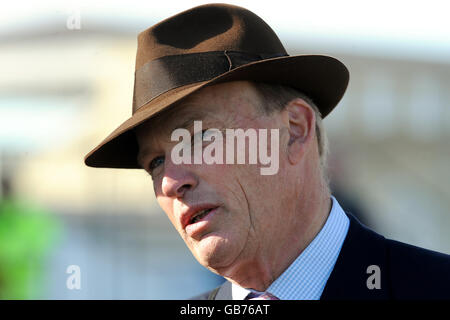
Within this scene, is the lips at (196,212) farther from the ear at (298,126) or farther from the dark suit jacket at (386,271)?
the dark suit jacket at (386,271)

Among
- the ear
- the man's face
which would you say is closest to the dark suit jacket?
the man's face

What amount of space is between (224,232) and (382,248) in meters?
0.67

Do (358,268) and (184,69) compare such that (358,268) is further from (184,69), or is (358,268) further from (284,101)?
(184,69)

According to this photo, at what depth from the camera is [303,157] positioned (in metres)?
2.64

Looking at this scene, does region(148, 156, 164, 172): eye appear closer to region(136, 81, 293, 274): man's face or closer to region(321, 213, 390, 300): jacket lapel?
region(136, 81, 293, 274): man's face

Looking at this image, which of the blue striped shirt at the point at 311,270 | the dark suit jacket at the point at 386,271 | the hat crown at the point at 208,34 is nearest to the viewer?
the dark suit jacket at the point at 386,271

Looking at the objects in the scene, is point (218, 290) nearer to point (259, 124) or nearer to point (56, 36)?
point (259, 124)

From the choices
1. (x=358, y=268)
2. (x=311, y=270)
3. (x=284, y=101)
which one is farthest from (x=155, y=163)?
(x=358, y=268)

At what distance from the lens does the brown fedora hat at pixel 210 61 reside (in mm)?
2514

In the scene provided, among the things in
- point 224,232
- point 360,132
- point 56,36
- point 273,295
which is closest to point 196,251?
point 224,232

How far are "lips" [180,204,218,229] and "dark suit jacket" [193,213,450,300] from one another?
56 cm

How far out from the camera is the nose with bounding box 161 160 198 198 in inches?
96.7

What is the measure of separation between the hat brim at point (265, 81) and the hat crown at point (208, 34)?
127 millimetres

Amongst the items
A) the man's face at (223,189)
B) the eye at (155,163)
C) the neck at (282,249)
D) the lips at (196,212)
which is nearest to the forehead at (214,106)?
the man's face at (223,189)
